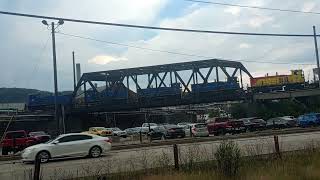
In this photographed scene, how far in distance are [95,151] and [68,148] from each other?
153 centimetres

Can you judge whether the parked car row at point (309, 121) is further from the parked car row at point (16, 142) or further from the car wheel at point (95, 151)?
the car wheel at point (95, 151)

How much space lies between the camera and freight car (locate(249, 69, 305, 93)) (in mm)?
102000

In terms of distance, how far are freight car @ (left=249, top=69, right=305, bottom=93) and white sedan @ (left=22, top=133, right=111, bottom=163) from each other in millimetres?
76778

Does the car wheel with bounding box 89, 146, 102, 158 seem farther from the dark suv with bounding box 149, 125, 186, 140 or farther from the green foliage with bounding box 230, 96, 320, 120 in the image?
the green foliage with bounding box 230, 96, 320, 120

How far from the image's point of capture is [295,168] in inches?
602

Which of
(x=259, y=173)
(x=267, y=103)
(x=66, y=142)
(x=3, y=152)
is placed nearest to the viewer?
(x=259, y=173)

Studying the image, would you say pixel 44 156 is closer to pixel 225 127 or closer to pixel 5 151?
pixel 5 151

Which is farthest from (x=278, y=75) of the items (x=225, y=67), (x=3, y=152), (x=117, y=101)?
(x=3, y=152)

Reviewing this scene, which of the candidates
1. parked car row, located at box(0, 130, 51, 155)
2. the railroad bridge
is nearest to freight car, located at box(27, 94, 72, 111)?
the railroad bridge

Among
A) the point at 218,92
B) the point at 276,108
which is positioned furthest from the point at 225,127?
the point at 218,92

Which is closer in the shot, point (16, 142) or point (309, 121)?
point (16, 142)

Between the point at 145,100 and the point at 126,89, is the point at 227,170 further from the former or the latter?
the point at 126,89

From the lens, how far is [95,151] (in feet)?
97.3

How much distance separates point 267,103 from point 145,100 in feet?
87.2
